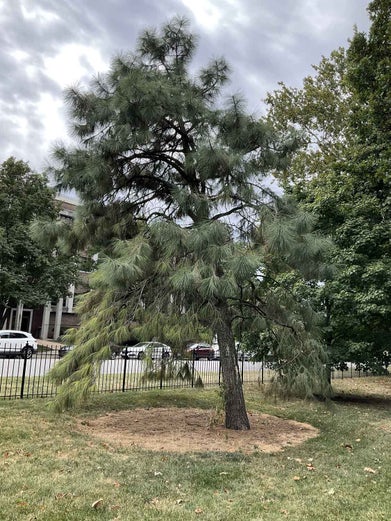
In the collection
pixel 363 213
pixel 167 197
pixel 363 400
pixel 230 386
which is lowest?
pixel 363 400

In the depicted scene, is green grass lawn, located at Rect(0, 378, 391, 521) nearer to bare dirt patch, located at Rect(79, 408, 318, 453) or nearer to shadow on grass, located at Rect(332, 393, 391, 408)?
bare dirt patch, located at Rect(79, 408, 318, 453)

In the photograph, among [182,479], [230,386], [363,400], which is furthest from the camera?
[363,400]

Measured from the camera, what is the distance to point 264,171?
7836mm

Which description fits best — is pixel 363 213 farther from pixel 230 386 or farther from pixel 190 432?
pixel 190 432

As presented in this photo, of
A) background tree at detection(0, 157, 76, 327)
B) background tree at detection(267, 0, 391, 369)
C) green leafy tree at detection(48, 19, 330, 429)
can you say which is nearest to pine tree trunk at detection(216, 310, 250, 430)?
green leafy tree at detection(48, 19, 330, 429)

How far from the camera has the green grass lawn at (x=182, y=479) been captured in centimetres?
379

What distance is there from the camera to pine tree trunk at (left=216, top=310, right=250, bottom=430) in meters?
7.20

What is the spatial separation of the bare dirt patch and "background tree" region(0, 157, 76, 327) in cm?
1799

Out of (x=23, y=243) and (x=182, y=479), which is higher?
(x=23, y=243)

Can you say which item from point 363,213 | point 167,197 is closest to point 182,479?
point 167,197

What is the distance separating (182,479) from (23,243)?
75.2 ft

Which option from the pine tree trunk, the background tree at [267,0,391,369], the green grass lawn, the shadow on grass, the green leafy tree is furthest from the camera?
the shadow on grass

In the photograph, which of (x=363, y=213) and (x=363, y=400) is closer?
(x=363, y=213)

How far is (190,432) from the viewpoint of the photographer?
7.04 m
